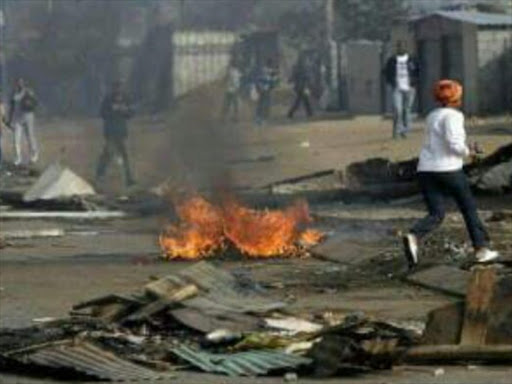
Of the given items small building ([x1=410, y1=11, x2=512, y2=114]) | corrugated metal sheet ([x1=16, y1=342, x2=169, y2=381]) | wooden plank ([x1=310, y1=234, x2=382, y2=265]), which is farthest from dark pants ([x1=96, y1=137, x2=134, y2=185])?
corrugated metal sheet ([x1=16, y1=342, x2=169, y2=381])

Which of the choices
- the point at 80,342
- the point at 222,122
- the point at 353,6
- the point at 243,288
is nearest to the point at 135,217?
the point at 222,122

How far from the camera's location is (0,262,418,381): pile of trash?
8.02 metres

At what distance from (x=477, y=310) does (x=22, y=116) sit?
22424mm

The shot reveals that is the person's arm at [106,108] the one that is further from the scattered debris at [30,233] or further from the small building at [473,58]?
the small building at [473,58]

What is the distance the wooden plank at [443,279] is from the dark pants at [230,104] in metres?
9.67

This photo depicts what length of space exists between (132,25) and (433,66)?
12902mm

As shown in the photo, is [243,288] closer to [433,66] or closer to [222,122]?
[222,122]

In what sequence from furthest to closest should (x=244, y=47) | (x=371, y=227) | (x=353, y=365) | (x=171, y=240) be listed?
1. (x=244, y=47)
2. (x=371, y=227)
3. (x=171, y=240)
4. (x=353, y=365)

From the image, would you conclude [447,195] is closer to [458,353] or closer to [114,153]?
[458,353]

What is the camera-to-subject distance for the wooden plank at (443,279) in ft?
34.9

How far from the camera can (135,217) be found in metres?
19.5

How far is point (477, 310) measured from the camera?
8.27 metres

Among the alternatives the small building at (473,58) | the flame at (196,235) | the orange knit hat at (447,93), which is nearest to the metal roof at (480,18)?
the small building at (473,58)

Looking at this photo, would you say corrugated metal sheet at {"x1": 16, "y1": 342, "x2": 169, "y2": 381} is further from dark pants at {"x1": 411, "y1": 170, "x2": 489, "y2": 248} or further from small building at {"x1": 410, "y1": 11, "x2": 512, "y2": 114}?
small building at {"x1": 410, "y1": 11, "x2": 512, "y2": 114}
